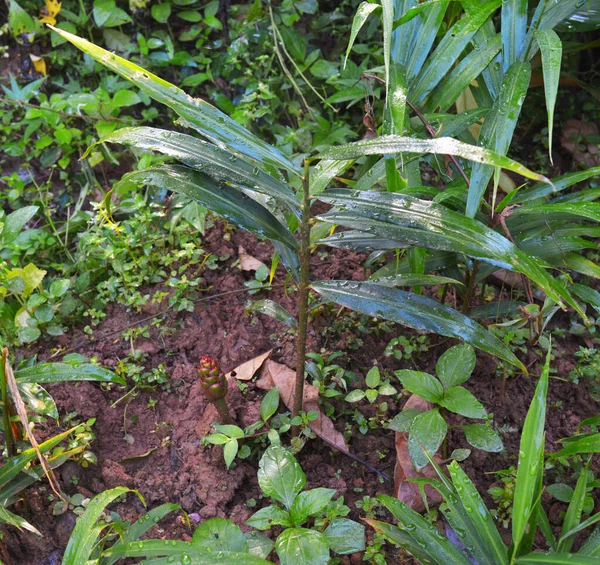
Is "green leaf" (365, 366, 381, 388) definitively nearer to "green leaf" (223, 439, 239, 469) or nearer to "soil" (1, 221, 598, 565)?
"soil" (1, 221, 598, 565)

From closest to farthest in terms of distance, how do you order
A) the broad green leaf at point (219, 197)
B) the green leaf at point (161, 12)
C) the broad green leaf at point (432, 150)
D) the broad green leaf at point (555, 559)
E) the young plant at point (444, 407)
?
the broad green leaf at point (432, 150)
the broad green leaf at point (555, 559)
the broad green leaf at point (219, 197)
the young plant at point (444, 407)
the green leaf at point (161, 12)

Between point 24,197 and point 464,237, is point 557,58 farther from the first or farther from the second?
point 24,197

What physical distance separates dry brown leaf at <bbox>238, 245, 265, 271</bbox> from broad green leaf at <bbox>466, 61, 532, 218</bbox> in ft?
3.19

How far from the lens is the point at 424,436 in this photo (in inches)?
59.2

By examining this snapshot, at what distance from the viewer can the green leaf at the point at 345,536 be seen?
141cm

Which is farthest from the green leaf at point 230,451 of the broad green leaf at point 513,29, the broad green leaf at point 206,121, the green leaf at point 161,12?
the green leaf at point 161,12

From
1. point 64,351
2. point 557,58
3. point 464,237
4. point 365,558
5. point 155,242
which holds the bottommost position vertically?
point 365,558

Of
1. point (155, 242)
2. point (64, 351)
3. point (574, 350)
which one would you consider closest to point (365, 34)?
point (155, 242)

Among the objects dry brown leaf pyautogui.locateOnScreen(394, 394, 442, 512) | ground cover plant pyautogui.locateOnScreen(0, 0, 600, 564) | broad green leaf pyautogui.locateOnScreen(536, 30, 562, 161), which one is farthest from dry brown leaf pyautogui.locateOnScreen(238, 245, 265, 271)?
broad green leaf pyautogui.locateOnScreen(536, 30, 562, 161)

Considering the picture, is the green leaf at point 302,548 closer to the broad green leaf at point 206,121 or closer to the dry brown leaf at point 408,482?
the dry brown leaf at point 408,482

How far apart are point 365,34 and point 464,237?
1819mm

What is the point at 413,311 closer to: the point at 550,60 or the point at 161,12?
the point at 550,60

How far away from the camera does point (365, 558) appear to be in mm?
1520

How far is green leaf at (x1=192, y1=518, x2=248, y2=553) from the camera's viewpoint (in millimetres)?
1393
